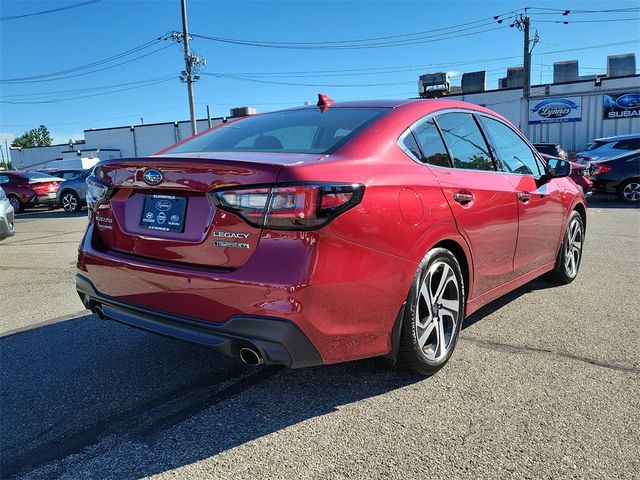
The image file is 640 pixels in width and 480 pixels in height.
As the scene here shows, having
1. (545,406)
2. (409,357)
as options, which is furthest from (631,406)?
(409,357)

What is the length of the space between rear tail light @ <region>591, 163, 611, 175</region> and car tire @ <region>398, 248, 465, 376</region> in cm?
1230

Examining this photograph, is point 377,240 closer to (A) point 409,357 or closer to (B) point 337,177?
(B) point 337,177

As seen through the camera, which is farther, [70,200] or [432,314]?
[70,200]

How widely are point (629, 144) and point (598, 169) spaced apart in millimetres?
1009

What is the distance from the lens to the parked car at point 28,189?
1741 centimetres

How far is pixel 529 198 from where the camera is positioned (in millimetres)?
4098

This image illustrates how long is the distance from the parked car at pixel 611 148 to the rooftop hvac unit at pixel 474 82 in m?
21.5

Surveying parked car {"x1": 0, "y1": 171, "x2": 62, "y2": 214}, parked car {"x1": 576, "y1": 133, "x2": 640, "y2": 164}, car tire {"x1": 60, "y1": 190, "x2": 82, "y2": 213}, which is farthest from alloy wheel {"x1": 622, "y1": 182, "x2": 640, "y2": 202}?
parked car {"x1": 0, "y1": 171, "x2": 62, "y2": 214}

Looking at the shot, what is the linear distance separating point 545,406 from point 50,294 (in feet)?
15.5

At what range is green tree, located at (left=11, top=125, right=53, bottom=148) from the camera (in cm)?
11296

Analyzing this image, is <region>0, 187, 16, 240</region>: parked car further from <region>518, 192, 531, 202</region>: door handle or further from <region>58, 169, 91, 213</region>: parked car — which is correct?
<region>58, 169, 91, 213</region>: parked car

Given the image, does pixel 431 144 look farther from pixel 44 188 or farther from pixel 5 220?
pixel 44 188

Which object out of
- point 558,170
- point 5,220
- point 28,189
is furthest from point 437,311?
point 28,189

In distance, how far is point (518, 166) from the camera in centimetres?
428
